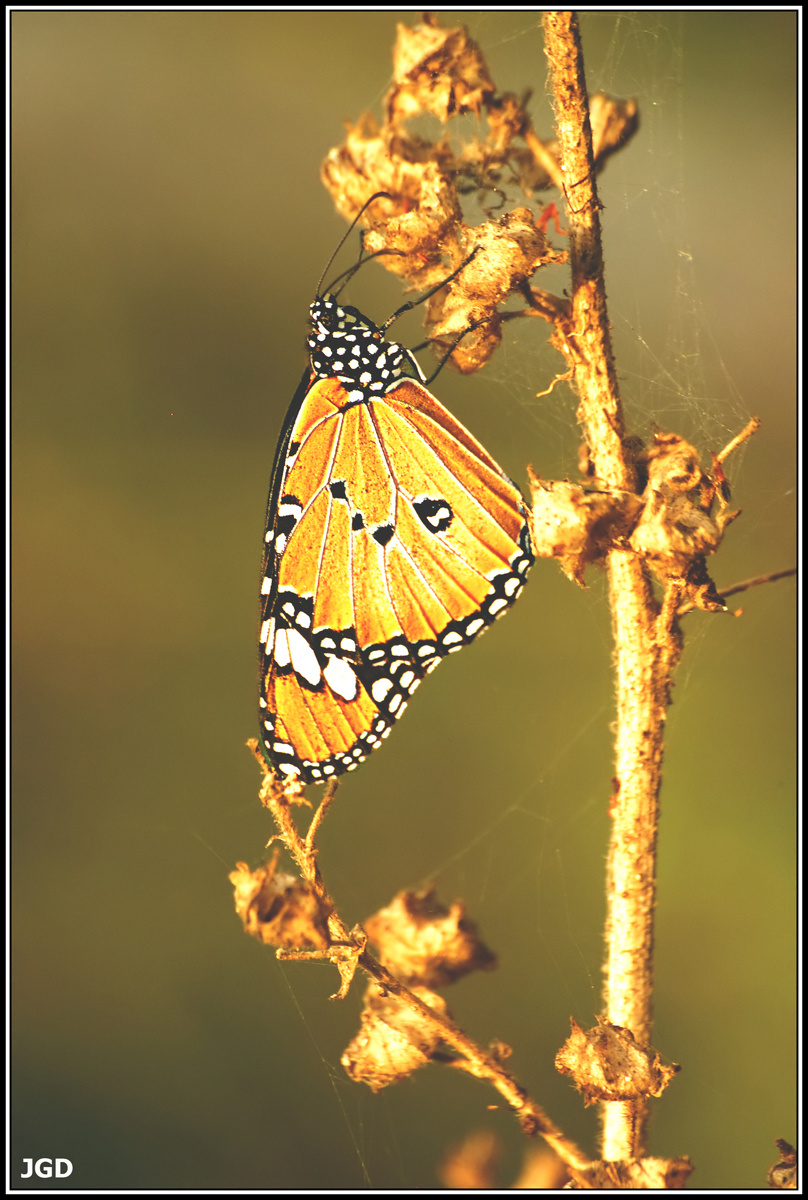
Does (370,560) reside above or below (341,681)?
above

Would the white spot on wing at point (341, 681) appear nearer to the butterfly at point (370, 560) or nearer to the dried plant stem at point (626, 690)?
the butterfly at point (370, 560)

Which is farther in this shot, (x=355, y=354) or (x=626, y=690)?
(x=355, y=354)

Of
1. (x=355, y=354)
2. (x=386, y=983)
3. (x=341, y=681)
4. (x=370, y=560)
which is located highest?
(x=355, y=354)

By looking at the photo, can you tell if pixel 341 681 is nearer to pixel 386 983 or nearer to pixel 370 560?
pixel 370 560

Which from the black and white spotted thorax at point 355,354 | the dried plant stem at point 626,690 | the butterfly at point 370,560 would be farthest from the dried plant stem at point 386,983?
the black and white spotted thorax at point 355,354

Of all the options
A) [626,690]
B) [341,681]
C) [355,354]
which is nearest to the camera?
[626,690]

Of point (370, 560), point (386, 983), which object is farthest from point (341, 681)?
point (386, 983)
